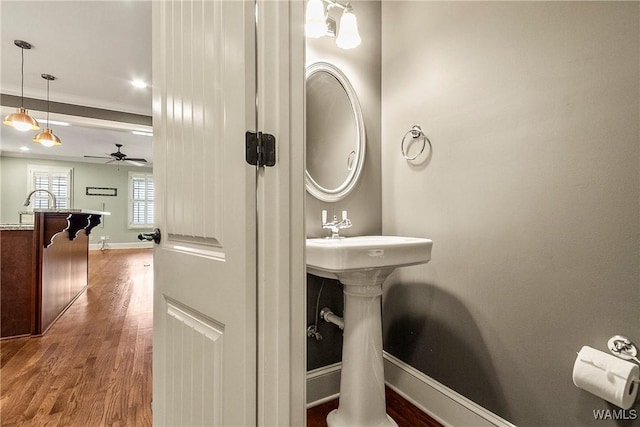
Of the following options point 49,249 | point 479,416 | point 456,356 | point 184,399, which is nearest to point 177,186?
point 184,399

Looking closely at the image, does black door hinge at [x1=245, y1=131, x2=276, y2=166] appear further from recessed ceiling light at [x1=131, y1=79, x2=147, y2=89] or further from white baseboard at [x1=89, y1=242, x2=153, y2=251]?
white baseboard at [x1=89, y1=242, x2=153, y2=251]

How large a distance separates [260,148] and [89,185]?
10.00 meters

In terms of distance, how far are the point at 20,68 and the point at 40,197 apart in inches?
254

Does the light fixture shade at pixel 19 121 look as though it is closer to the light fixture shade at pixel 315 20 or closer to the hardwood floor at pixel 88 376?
the hardwood floor at pixel 88 376

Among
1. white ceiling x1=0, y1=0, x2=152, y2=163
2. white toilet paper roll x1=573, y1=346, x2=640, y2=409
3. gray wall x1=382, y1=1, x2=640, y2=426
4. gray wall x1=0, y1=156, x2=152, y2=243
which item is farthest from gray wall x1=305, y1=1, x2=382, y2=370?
gray wall x1=0, y1=156, x2=152, y2=243

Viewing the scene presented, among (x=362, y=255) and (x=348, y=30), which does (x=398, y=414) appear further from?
(x=348, y=30)

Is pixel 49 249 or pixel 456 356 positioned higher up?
pixel 49 249

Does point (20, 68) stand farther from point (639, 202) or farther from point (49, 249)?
A: point (639, 202)

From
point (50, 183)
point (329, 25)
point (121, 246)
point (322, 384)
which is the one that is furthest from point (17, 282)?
point (50, 183)

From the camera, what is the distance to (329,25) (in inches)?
66.8

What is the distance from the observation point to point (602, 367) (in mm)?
915

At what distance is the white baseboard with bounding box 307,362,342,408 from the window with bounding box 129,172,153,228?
8.98m

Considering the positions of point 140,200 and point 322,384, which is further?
point 140,200

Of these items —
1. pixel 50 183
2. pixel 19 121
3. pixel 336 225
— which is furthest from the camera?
pixel 50 183
